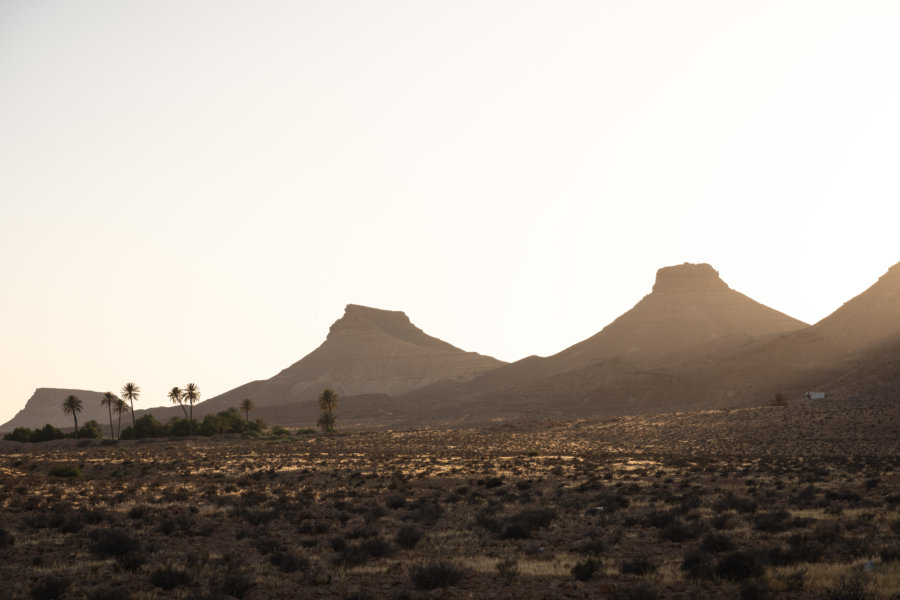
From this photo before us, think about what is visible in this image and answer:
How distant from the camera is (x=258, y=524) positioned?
2531 cm

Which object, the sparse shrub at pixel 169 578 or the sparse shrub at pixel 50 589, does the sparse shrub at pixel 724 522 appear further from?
the sparse shrub at pixel 50 589

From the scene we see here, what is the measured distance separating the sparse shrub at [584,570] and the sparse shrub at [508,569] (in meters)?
1.24

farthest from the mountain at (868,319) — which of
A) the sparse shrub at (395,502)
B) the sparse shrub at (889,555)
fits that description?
the sparse shrub at (889,555)

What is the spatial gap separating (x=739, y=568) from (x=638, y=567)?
2.06m

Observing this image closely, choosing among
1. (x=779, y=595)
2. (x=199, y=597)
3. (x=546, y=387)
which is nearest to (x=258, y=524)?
(x=199, y=597)

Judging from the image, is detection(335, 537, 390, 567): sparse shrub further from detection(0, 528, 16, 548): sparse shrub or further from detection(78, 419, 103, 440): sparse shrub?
detection(78, 419, 103, 440): sparse shrub

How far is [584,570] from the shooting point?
17.0 metres

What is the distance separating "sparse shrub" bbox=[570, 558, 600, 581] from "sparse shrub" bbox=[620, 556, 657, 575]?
0.62 metres

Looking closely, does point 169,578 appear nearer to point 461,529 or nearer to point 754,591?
point 461,529

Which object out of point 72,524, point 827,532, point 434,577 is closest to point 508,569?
point 434,577

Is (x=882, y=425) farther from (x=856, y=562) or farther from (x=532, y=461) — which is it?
(x=856, y=562)

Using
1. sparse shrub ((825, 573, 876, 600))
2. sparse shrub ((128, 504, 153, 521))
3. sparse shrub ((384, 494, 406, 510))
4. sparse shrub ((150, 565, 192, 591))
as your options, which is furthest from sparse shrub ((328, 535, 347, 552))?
sparse shrub ((825, 573, 876, 600))

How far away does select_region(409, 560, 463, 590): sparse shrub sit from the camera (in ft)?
53.7

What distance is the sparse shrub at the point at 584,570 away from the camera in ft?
55.2
